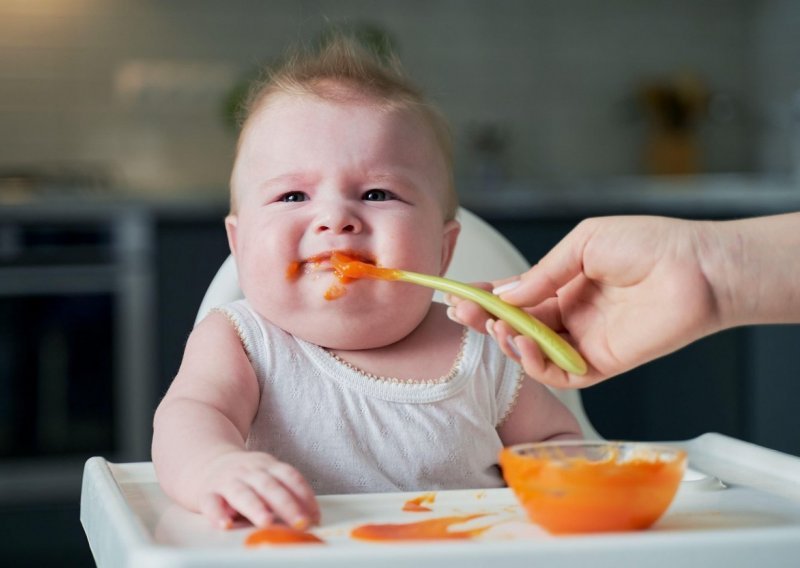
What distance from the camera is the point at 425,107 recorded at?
1100 mm

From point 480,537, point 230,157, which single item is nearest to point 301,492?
point 480,537

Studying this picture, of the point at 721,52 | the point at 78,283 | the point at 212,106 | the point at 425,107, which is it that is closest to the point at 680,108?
the point at 721,52

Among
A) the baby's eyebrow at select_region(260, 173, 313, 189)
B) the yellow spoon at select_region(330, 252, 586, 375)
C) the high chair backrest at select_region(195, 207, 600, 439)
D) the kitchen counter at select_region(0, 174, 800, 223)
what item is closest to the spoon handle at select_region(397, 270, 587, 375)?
the yellow spoon at select_region(330, 252, 586, 375)

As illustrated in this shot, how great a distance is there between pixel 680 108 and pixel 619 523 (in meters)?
3.26

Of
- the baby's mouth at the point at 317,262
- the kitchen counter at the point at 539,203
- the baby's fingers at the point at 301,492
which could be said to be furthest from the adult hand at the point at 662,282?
the kitchen counter at the point at 539,203

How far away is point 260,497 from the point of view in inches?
26.6

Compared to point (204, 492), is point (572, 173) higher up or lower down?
higher up

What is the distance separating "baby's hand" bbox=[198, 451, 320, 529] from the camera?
663mm

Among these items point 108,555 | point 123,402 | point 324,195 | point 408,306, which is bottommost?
point 123,402

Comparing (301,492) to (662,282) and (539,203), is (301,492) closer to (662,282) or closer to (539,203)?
(662,282)

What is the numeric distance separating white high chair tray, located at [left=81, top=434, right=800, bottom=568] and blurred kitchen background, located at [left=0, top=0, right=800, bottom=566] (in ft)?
6.04

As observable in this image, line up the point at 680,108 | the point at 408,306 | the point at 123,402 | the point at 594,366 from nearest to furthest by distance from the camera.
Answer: the point at 594,366 → the point at 408,306 → the point at 123,402 → the point at 680,108

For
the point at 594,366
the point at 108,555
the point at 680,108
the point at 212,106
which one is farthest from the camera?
the point at 680,108

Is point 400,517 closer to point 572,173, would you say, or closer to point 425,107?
point 425,107
